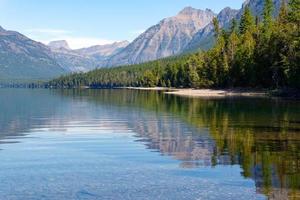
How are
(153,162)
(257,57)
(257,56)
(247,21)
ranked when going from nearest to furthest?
(153,162)
(257,57)
(257,56)
(247,21)

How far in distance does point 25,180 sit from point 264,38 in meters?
116

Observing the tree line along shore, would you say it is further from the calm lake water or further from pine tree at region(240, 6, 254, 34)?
the calm lake water

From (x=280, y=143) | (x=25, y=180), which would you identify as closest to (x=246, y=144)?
(x=280, y=143)

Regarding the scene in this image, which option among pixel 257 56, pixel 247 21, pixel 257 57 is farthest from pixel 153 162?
pixel 247 21

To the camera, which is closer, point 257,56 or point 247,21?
point 257,56

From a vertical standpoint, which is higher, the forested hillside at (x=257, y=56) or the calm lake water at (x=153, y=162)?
the forested hillside at (x=257, y=56)

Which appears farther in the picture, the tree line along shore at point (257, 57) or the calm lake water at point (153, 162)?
the tree line along shore at point (257, 57)

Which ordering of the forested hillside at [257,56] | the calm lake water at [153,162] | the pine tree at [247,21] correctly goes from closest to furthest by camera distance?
the calm lake water at [153,162], the forested hillside at [257,56], the pine tree at [247,21]

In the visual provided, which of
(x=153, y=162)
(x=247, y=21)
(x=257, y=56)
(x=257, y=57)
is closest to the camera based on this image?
(x=153, y=162)

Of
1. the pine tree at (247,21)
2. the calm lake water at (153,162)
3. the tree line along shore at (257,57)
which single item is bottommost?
the calm lake water at (153,162)

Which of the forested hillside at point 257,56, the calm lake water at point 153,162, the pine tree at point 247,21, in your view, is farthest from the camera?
the pine tree at point 247,21

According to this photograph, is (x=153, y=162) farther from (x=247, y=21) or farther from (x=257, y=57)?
(x=247, y=21)

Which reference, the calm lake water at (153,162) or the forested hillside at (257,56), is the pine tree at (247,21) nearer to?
the forested hillside at (257,56)

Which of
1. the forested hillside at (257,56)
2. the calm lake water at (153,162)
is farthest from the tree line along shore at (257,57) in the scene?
the calm lake water at (153,162)
